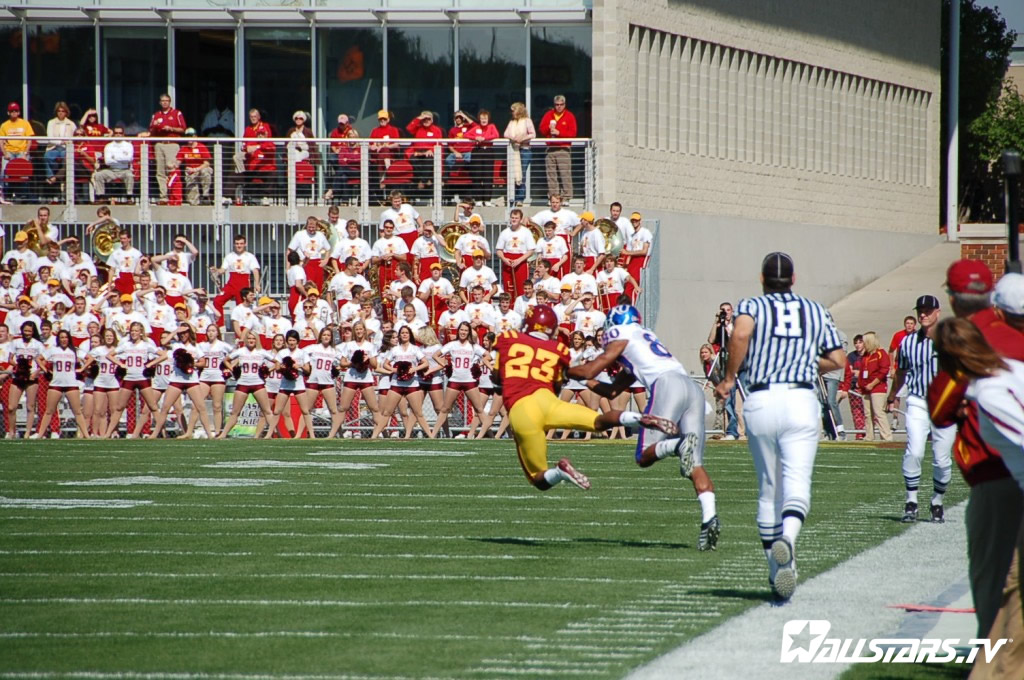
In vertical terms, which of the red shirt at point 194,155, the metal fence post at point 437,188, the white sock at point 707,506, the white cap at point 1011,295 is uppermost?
the red shirt at point 194,155

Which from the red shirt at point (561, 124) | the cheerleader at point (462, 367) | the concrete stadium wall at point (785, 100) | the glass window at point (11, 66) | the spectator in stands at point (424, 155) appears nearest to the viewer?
the cheerleader at point (462, 367)

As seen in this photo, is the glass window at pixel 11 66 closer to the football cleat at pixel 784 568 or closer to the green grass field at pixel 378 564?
the green grass field at pixel 378 564

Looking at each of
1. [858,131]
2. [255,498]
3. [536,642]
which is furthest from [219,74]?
[536,642]

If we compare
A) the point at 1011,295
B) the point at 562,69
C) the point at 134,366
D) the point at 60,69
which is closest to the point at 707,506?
the point at 1011,295

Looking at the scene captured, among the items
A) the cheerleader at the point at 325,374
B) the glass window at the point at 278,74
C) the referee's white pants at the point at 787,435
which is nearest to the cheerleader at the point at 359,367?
the cheerleader at the point at 325,374

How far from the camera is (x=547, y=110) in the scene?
28875mm

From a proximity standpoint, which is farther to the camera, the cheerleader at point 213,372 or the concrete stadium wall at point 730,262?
the concrete stadium wall at point 730,262

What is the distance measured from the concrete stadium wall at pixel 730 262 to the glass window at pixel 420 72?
4269 millimetres

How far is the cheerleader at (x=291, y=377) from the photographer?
2147 centimetres

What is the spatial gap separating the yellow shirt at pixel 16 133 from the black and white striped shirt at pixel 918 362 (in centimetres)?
1827

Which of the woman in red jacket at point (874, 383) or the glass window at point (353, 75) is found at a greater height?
the glass window at point (353, 75)

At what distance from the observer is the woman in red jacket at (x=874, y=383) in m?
21.8

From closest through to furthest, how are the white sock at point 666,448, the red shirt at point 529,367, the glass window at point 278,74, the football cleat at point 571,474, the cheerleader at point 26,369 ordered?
the white sock at point 666,448
the football cleat at point 571,474
the red shirt at point 529,367
the cheerleader at point 26,369
the glass window at point 278,74

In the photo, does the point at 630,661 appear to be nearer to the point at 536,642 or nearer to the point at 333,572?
the point at 536,642
